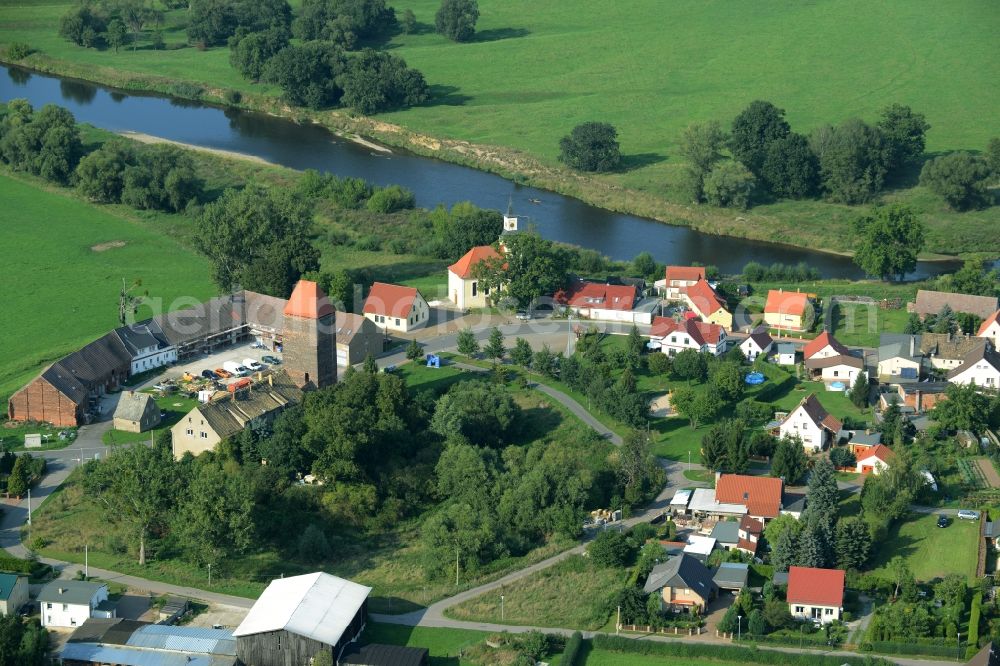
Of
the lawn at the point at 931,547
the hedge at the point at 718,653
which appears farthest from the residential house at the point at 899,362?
the hedge at the point at 718,653

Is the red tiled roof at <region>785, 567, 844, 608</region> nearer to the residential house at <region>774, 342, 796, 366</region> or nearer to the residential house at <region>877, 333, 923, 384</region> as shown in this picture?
the residential house at <region>877, 333, 923, 384</region>

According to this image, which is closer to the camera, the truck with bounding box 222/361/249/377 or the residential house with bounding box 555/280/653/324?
the truck with bounding box 222/361/249/377

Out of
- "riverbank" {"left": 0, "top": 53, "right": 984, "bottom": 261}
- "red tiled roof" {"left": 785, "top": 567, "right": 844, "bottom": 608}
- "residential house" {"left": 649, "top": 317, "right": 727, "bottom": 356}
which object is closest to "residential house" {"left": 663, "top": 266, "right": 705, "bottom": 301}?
"residential house" {"left": 649, "top": 317, "right": 727, "bottom": 356}

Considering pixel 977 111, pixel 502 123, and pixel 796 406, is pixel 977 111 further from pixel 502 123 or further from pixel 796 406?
pixel 796 406

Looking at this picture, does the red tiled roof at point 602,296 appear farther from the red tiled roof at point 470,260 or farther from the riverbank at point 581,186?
the riverbank at point 581,186

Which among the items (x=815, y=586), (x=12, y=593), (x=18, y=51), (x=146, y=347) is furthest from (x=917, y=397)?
(x=18, y=51)

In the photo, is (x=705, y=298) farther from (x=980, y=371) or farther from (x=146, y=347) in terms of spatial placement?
(x=146, y=347)
